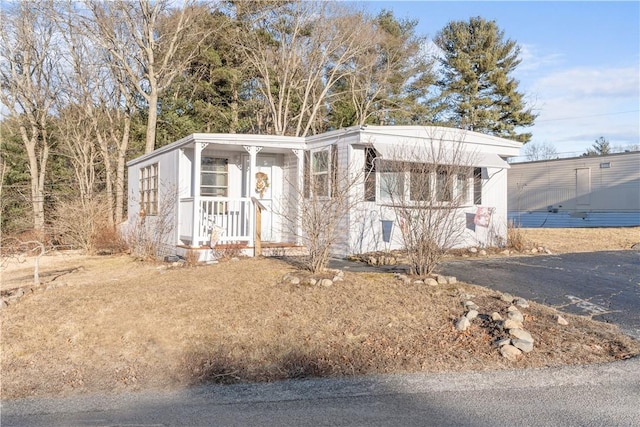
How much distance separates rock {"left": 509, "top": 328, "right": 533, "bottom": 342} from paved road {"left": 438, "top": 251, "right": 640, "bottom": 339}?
1295 mm

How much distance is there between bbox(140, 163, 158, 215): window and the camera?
42.7 ft

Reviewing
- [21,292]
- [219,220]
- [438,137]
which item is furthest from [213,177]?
[21,292]

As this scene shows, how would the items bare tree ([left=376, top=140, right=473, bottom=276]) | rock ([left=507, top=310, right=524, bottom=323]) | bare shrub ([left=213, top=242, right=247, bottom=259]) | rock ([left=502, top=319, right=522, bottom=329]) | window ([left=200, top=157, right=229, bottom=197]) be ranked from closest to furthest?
rock ([left=502, top=319, right=522, bottom=329])
rock ([left=507, top=310, right=524, bottom=323])
bare tree ([left=376, top=140, right=473, bottom=276])
bare shrub ([left=213, top=242, right=247, bottom=259])
window ([left=200, top=157, right=229, bottom=197])

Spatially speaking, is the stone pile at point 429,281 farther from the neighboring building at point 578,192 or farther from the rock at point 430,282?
the neighboring building at point 578,192

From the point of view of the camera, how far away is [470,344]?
5.07 metres

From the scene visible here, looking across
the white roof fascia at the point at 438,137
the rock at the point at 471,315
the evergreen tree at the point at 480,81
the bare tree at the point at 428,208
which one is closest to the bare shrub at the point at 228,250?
the white roof fascia at the point at 438,137

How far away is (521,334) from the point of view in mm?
5082

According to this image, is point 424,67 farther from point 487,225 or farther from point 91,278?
point 91,278

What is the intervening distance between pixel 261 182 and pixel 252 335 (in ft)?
23.7

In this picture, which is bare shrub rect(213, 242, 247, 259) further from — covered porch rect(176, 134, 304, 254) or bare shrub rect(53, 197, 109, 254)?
bare shrub rect(53, 197, 109, 254)

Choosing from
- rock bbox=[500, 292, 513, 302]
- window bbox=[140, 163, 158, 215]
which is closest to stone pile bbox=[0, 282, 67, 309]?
window bbox=[140, 163, 158, 215]

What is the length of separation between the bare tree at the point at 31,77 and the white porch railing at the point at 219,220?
1208 centimetres

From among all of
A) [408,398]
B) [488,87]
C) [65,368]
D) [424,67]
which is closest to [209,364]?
[65,368]

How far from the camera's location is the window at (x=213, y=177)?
12.0 m
